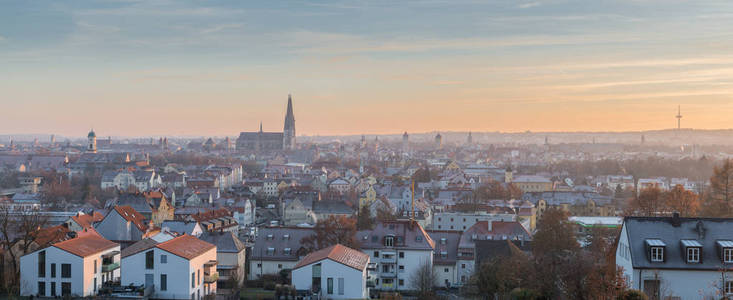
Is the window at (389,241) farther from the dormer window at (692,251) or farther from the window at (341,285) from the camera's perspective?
the dormer window at (692,251)

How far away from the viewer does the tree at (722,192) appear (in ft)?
110

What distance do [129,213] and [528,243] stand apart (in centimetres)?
2086

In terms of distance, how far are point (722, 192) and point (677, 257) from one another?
55.6 ft

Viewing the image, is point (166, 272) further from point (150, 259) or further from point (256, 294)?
point (256, 294)

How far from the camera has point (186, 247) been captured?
25.9 metres

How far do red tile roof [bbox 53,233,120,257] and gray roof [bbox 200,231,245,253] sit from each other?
454cm

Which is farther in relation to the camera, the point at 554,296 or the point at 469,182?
the point at 469,182

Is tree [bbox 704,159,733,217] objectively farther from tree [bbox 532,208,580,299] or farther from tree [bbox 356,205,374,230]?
tree [bbox 356,205,374,230]

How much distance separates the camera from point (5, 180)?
91125 millimetres

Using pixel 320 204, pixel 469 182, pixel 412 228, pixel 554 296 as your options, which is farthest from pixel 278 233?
pixel 469 182

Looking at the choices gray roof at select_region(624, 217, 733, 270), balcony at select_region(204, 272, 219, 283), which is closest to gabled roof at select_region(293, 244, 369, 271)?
balcony at select_region(204, 272, 219, 283)

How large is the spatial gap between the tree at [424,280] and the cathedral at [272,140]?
150594 mm

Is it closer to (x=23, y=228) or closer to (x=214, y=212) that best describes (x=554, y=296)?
(x=23, y=228)

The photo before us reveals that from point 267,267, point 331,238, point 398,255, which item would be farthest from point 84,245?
point 398,255
